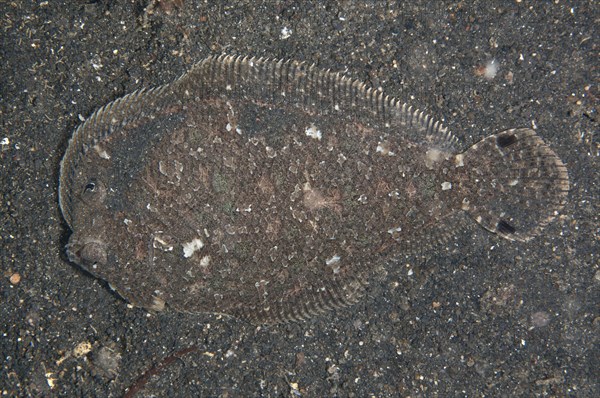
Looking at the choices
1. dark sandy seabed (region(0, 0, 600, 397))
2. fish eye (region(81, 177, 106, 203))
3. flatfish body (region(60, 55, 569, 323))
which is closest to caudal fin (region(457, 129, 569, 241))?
flatfish body (region(60, 55, 569, 323))

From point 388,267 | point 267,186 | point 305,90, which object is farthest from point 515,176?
point 267,186

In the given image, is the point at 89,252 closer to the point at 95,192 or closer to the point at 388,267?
the point at 95,192

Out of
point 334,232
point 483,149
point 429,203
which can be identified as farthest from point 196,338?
point 483,149

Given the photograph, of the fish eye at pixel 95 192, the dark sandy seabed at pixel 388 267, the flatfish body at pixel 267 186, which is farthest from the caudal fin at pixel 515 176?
the fish eye at pixel 95 192

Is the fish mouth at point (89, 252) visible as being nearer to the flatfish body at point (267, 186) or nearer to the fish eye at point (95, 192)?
the flatfish body at point (267, 186)

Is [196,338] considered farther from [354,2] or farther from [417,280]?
[354,2]

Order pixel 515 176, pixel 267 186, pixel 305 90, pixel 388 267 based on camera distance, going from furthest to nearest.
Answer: pixel 388 267
pixel 515 176
pixel 305 90
pixel 267 186

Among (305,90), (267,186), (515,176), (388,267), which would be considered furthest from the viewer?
(388,267)
